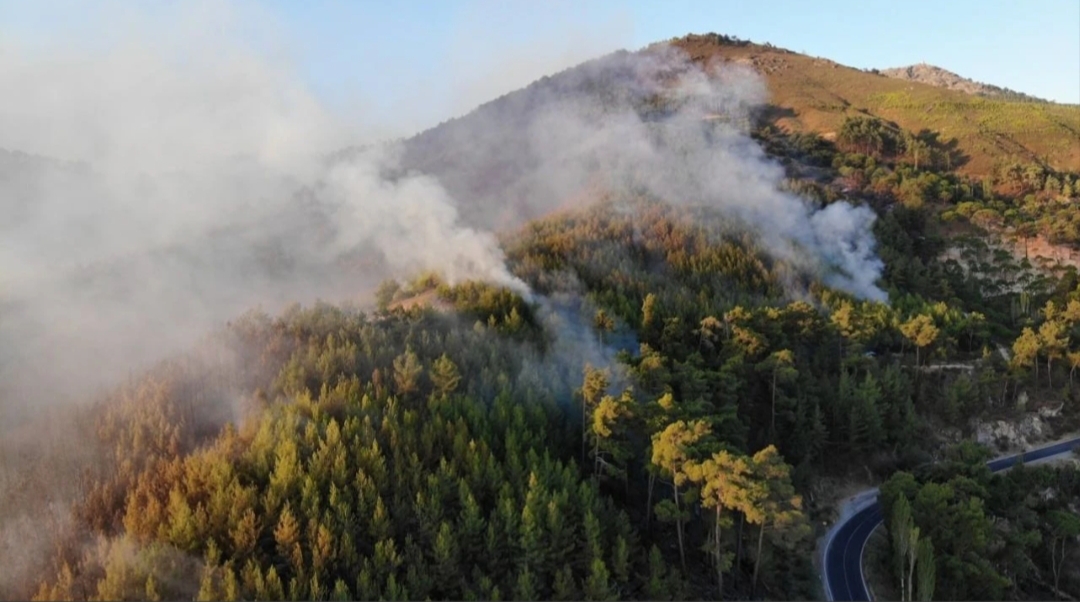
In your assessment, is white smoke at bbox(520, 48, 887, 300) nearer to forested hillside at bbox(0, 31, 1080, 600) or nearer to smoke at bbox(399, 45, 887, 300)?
smoke at bbox(399, 45, 887, 300)

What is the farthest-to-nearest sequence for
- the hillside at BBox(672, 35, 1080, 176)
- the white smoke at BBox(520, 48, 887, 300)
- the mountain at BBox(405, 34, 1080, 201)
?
the hillside at BBox(672, 35, 1080, 176), the mountain at BBox(405, 34, 1080, 201), the white smoke at BBox(520, 48, 887, 300)

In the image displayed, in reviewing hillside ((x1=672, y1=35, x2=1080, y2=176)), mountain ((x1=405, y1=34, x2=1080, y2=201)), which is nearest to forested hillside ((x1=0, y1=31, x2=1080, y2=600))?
mountain ((x1=405, y1=34, x2=1080, y2=201))

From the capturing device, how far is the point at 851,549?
37.4 metres

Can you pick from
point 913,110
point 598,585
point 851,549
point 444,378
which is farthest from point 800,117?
point 598,585

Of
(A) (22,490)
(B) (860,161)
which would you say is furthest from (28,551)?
(B) (860,161)

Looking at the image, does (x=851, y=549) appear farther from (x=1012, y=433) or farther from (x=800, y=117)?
(x=800, y=117)

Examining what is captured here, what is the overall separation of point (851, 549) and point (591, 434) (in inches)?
648

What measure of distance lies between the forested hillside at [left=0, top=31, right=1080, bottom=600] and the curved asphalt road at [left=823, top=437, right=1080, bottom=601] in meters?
1.27

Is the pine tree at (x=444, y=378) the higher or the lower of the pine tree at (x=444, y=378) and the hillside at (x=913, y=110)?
the lower

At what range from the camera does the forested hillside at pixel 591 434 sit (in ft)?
83.5

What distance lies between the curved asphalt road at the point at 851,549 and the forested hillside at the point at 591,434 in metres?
1.27

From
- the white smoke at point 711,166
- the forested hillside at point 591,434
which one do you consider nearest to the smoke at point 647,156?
the white smoke at point 711,166

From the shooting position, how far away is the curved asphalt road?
33781mm

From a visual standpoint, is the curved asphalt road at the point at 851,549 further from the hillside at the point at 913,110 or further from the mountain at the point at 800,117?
the hillside at the point at 913,110
